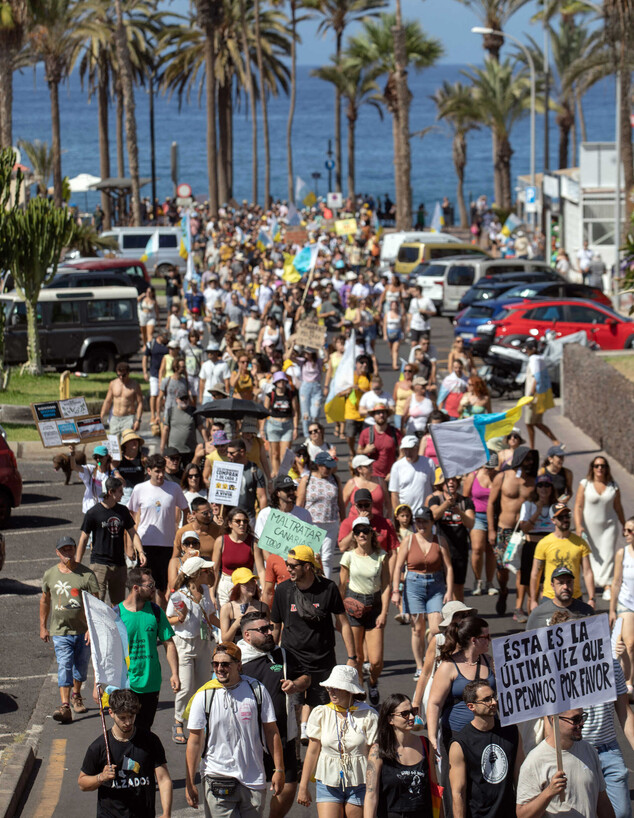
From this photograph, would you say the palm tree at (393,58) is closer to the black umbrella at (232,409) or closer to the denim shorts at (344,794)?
the black umbrella at (232,409)

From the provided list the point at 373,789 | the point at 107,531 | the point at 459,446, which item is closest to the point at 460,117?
the point at 459,446

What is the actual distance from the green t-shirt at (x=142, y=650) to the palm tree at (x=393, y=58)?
4330cm

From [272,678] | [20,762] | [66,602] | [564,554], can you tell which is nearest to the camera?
[272,678]

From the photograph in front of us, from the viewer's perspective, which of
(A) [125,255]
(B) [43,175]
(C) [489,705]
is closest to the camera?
(C) [489,705]

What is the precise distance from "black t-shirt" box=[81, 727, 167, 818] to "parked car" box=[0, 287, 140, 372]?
20.6m

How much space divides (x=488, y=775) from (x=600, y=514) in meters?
5.92

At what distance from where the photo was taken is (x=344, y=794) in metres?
7.40

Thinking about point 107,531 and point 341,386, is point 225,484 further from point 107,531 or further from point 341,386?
point 341,386

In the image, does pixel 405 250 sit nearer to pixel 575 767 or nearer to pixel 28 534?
pixel 28 534

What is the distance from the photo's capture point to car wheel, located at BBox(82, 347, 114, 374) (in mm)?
27812

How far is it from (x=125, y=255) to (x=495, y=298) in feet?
54.8

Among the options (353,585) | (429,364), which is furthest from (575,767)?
(429,364)

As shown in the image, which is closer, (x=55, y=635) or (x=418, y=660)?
(x=55, y=635)

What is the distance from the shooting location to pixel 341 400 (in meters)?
18.0
